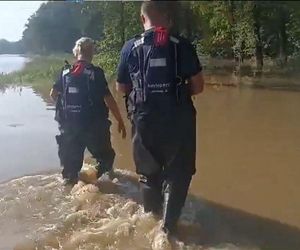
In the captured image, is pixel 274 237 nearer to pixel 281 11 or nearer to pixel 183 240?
pixel 183 240

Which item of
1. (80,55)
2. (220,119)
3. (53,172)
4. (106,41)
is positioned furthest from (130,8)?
(220,119)

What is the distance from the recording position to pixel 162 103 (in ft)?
11.9

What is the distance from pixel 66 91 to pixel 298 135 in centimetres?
374

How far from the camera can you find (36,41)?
12.4 ft

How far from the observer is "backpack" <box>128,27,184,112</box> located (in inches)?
137

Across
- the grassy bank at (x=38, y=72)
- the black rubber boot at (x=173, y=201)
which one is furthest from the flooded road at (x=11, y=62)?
the black rubber boot at (x=173, y=201)

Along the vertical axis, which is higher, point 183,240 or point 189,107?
point 189,107

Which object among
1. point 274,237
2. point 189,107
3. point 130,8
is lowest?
point 274,237

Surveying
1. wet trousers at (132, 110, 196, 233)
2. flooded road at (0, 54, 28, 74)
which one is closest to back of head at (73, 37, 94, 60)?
flooded road at (0, 54, 28, 74)

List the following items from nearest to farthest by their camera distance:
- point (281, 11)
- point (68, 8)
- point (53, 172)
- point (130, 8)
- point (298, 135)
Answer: point (281, 11)
point (68, 8)
point (130, 8)
point (53, 172)
point (298, 135)

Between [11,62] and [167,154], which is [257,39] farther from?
[11,62]

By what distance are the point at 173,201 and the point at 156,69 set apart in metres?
0.97

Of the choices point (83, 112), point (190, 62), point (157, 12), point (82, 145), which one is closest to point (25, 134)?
point (82, 145)

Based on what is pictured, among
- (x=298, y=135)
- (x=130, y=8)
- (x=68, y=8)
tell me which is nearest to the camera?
(x=68, y=8)
